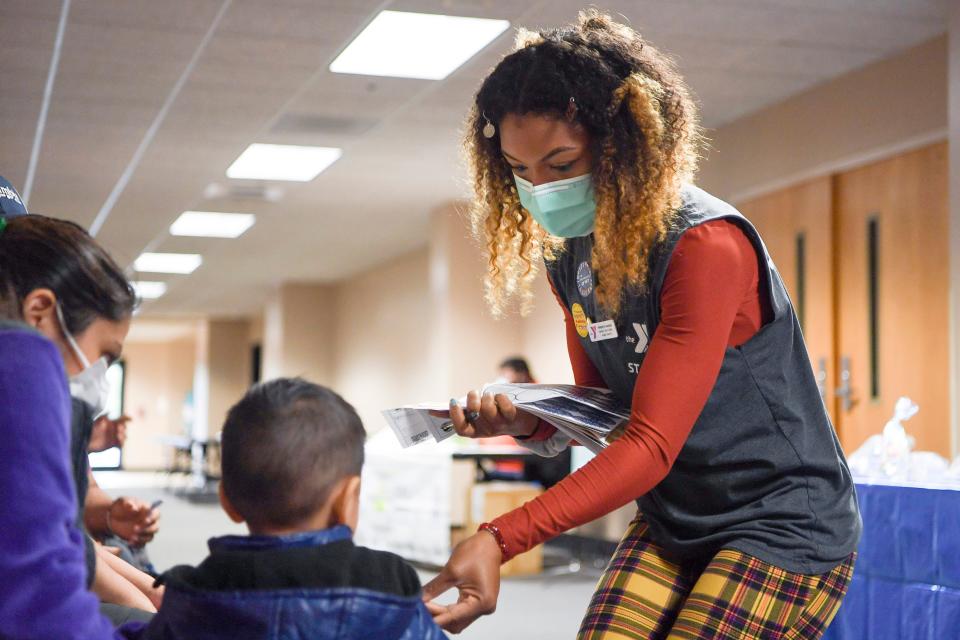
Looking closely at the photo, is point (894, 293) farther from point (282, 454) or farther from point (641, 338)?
point (282, 454)

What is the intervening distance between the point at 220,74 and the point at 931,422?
13.5 feet

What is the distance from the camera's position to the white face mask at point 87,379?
4.04 ft

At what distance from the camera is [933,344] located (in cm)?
560

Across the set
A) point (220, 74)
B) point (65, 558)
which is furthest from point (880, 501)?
point (220, 74)

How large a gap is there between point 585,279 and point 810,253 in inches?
207

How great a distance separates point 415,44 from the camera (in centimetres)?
574

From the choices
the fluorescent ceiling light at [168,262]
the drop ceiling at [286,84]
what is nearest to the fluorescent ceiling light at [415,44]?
the drop ceiling at [286,84]

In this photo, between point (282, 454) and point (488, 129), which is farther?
point (488, 129)

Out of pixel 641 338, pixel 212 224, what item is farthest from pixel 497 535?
pixel 212 224

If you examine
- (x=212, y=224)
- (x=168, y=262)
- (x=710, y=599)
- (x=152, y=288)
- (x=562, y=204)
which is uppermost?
(x=212, y=224)

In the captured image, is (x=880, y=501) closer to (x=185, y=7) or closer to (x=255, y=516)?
(x=255, y=516)

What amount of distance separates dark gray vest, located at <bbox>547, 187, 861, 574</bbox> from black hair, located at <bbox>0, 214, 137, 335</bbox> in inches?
25.6

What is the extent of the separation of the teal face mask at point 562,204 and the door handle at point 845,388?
496 cm

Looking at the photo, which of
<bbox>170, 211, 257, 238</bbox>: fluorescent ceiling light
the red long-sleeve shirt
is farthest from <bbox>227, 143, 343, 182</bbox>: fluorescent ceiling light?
the red long-sleeve shirt
